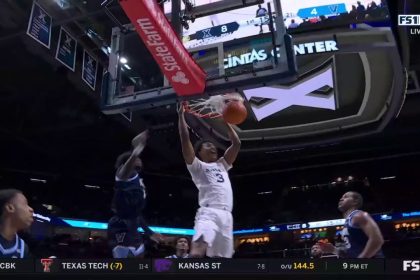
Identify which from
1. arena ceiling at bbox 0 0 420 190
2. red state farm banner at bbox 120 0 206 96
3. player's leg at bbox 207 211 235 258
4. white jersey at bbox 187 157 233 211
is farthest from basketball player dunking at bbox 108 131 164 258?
arena ceiling at bbox 0 0 420 190

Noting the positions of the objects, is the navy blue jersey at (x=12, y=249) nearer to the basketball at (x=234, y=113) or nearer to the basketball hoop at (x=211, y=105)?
the basketball hoop at (x=211, y=105)

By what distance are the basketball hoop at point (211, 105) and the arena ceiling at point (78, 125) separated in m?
3.77

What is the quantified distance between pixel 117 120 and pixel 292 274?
9415 mm

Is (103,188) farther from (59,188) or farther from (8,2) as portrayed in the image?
(8,2)

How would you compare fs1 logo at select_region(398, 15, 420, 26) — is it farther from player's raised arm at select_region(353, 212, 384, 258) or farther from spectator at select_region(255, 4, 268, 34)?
player's raised arm at select_region(353, 212, 384, 258)

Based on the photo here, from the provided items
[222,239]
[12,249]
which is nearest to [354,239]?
[222,239]

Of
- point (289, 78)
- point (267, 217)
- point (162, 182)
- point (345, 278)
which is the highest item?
point (162, 182)

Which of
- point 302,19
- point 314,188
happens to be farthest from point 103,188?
point 302,19

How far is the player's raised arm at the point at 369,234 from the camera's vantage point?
4.64 m

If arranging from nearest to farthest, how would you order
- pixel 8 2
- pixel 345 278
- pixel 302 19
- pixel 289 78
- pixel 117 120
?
pixel 345 278, pixel 289 78, pixel 302 19, pixel 8 2, pixel 117 120

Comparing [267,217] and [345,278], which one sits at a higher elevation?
[267,217]

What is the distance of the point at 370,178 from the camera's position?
53.3 ft

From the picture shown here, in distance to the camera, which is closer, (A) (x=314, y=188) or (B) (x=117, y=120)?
(B) (x=117, y=120)

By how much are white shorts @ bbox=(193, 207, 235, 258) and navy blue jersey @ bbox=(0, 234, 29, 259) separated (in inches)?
59.0
